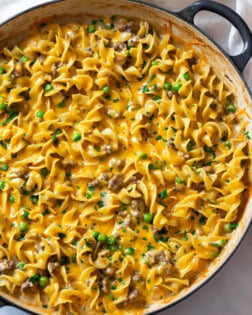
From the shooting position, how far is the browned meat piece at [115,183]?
4.50 m

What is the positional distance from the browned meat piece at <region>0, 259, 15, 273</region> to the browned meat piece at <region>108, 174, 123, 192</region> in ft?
3.47

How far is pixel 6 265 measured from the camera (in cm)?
439

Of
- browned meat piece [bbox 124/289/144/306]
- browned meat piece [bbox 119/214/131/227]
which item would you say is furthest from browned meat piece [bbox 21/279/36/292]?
browned meat piece [bbox 119/214/131/227]

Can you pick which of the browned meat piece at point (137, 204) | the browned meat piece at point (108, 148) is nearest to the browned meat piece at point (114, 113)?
the browned meat piece at point (108, 148)

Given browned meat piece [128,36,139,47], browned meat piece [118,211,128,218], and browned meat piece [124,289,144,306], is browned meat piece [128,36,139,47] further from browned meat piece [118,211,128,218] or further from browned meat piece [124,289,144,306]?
browned meat piece [124,289,144,306]

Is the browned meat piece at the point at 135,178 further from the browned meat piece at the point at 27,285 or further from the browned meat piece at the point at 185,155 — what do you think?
the browned meat piece at the point at 27,285

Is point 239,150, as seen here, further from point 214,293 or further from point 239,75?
point 214,293

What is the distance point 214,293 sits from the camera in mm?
4895

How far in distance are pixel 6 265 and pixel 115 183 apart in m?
1.16

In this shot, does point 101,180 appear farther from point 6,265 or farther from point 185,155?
point 6,265

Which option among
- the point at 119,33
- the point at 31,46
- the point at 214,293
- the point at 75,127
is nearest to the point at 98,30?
the point at 119,33

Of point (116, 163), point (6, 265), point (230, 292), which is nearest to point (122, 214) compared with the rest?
point (116, 163)

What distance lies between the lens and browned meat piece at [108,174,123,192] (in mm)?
4496

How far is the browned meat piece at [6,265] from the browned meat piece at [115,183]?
106 cm
